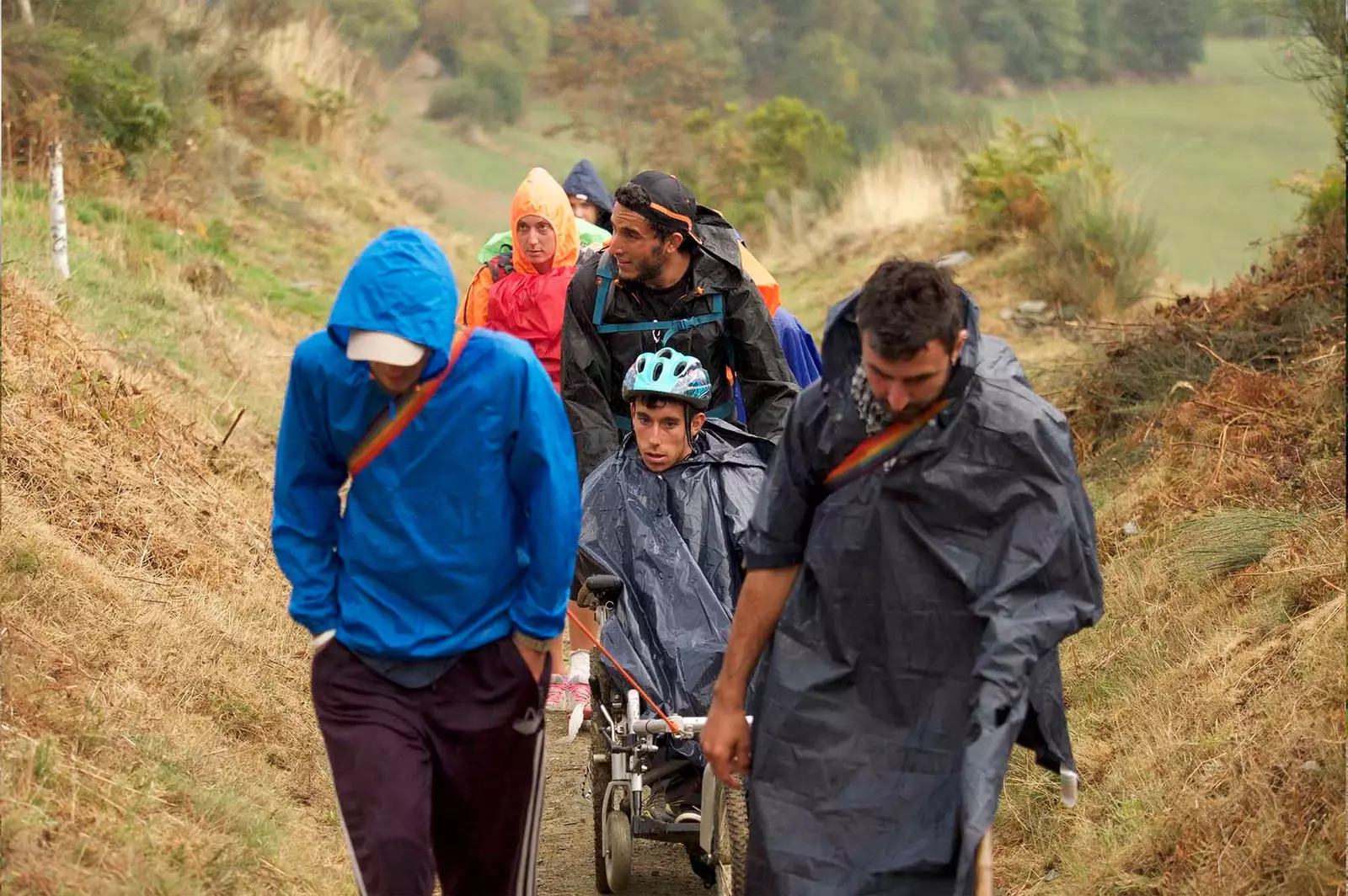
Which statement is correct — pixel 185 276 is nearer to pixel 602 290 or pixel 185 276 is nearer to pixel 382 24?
pixel 602 290

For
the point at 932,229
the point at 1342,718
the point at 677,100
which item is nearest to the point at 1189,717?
the point at 1342,718

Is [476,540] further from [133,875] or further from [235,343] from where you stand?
[235,343]

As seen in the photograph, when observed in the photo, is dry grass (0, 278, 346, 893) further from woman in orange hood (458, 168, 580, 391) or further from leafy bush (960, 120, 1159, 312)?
leafy bush (960, 120, 1159, 312)

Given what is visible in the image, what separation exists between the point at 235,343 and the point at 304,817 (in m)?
7.85

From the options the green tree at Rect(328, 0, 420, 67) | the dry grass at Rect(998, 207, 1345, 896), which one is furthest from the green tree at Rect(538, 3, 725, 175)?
the dry grass at Rect(998, 207, 1345, 896)

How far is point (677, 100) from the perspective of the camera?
42.5m

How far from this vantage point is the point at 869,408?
170 inches

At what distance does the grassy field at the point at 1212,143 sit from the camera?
28625 mm

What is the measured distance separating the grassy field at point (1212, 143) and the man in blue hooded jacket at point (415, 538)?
16326mm

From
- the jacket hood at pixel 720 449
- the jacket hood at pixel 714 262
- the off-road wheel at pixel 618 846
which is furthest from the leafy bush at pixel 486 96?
the off-road wheel at pixel 618 846

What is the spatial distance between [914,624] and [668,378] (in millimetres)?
2382

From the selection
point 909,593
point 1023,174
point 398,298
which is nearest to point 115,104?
point 1023,174

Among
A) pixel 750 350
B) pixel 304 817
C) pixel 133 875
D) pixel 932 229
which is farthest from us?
pixel 932 229

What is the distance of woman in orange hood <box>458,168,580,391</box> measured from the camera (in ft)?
29.9
